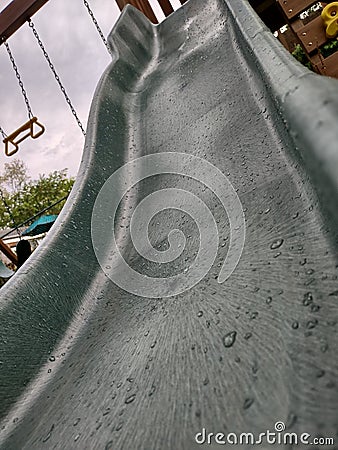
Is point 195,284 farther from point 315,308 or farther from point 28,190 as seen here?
point 28,190

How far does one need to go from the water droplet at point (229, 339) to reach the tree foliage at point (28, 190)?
12205 millimetres

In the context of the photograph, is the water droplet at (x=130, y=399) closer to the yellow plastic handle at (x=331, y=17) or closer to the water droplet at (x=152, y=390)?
the water droplet at (x=152, y=390)

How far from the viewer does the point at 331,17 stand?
1.58 metres

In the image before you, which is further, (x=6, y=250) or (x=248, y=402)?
(x=6, y=250)

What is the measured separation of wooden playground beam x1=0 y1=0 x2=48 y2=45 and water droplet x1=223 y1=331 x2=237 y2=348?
8.14 feet

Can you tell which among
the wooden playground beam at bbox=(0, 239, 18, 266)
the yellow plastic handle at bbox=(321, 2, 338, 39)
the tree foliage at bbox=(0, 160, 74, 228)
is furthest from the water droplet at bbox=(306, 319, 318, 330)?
the tree foliage at bbox=(0, 160, 74, 228)

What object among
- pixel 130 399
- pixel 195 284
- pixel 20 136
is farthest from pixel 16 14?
pixel 130 399

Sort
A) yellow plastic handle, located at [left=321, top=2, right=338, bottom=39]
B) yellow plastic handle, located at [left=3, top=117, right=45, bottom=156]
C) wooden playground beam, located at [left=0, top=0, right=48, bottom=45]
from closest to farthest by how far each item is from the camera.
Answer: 1. yellow plastic handle, located at [left=321, top=2, right=338, bottom=39]
2. wooden playground beam, located at [left=0, top=0, right=48, bottom=45]
3. yellow plastic handle, located at [left=3, top=117, right=45, bottom=156]

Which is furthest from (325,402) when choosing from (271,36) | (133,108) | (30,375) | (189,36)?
(189,36)

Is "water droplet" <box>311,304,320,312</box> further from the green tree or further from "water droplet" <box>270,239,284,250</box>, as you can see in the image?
the green tree

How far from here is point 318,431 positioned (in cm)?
27

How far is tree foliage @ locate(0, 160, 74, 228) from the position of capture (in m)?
12.3

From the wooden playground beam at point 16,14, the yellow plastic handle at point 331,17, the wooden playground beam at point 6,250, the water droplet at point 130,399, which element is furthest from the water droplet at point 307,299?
the wooden playground beam at point 6,250

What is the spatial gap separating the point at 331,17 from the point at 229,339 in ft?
5.17
